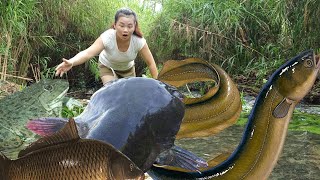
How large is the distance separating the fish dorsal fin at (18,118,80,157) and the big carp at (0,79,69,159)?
3.02 metres

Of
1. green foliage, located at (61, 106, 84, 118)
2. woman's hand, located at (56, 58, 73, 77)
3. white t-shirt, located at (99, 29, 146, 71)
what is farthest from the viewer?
green foliage, located at (61, 106, 84, 118)

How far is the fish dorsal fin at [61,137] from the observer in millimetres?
876

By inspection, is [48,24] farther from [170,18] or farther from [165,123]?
[165,123]

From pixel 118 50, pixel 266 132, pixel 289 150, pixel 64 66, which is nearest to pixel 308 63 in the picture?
pixel 266 132

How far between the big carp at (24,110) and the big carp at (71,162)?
3038 mm

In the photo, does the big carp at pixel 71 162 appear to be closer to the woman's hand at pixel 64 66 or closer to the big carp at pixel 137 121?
the big carp at pixel 137 121

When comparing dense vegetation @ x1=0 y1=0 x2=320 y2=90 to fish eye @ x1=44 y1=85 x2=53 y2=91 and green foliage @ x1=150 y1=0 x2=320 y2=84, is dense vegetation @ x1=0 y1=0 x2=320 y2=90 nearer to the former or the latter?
green foliage @ x1=150 y1=0 x2=320 y2=84

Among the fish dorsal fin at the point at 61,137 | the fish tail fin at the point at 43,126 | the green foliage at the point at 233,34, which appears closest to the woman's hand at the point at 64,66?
the fish tail fin at the point at 43,126

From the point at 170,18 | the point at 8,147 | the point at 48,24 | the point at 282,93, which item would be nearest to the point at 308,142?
the point at 8,147

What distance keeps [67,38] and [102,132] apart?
10.6m

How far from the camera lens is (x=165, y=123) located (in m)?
1.10

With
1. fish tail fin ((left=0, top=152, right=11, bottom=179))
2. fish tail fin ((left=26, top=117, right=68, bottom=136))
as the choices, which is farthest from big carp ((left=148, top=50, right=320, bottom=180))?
fish tail fin ((left=0, top=152, right=11, bottom=179))

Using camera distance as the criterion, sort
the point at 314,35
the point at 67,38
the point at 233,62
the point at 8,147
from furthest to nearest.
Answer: the point at 67,38 → the point at 233,62 → the point at 314,35 → the point at 8,147

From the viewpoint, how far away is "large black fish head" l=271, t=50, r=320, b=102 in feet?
3.89
